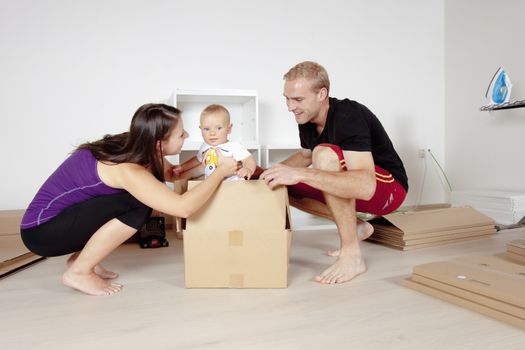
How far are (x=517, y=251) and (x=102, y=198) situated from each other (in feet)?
5.43

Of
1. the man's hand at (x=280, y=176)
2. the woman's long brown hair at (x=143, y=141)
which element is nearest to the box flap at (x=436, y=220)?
the man's hand at (x=280, y=176)

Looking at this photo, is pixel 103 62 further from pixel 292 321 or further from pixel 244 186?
pixel 292 321

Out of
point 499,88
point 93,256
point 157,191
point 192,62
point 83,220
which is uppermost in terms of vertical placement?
point 192,62

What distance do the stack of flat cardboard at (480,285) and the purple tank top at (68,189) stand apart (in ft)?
3.80

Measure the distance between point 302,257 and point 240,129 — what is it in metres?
1.35

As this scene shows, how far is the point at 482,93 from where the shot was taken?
128 inches

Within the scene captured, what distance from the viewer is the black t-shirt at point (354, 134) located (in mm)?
1672

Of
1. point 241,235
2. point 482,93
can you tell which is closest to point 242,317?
point 241,235

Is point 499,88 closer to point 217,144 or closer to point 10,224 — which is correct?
→ point 217,144

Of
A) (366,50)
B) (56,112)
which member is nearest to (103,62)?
(56,112)

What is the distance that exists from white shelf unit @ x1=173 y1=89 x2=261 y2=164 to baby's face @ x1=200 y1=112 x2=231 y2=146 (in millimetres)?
822

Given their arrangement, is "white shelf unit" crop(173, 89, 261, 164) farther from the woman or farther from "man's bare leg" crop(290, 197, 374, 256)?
the woman

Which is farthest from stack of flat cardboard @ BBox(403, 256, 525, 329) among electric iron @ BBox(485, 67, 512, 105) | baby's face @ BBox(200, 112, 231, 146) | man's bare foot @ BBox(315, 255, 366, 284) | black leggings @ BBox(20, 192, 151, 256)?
electric iron @ BBox(485, 67, 512, 105)

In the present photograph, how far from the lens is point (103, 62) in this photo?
283 centimetres
